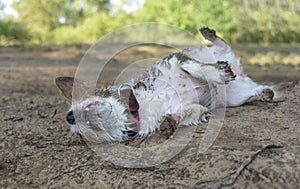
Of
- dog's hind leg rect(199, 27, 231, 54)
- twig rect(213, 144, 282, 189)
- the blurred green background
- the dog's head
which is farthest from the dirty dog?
the blurred green background

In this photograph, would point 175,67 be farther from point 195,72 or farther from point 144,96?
point 144,96

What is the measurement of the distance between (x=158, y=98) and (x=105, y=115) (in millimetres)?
518

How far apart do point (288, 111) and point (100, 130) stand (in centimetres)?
Answer: 172

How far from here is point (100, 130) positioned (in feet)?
9.20

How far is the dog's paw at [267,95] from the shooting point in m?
3.81

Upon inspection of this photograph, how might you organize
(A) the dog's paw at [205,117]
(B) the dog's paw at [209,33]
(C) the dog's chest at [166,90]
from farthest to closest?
1. (B) the dog's paw at [209,33]
2. (A) the dog's paw at [205,117]
3. (C) the dog's chest at [166,90]

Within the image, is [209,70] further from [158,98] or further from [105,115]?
[105,115]

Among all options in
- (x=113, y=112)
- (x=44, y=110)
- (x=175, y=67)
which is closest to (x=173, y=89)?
(x=175, y=67)

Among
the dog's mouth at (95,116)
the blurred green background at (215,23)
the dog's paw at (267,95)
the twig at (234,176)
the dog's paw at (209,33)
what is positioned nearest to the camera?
the twig at (234,176)

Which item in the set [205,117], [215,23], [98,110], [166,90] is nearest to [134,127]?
[98,110]

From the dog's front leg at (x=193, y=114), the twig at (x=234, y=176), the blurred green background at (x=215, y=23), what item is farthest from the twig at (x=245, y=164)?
the blurred green background at (x=215, y=23)

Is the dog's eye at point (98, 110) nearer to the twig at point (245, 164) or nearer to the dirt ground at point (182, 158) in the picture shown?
the dirt ground at point (182, 158)

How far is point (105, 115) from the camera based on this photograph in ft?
9.11

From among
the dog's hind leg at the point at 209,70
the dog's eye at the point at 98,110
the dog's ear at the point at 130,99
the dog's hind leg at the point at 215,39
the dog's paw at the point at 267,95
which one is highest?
the dog's hind leg at the point at 215,39
